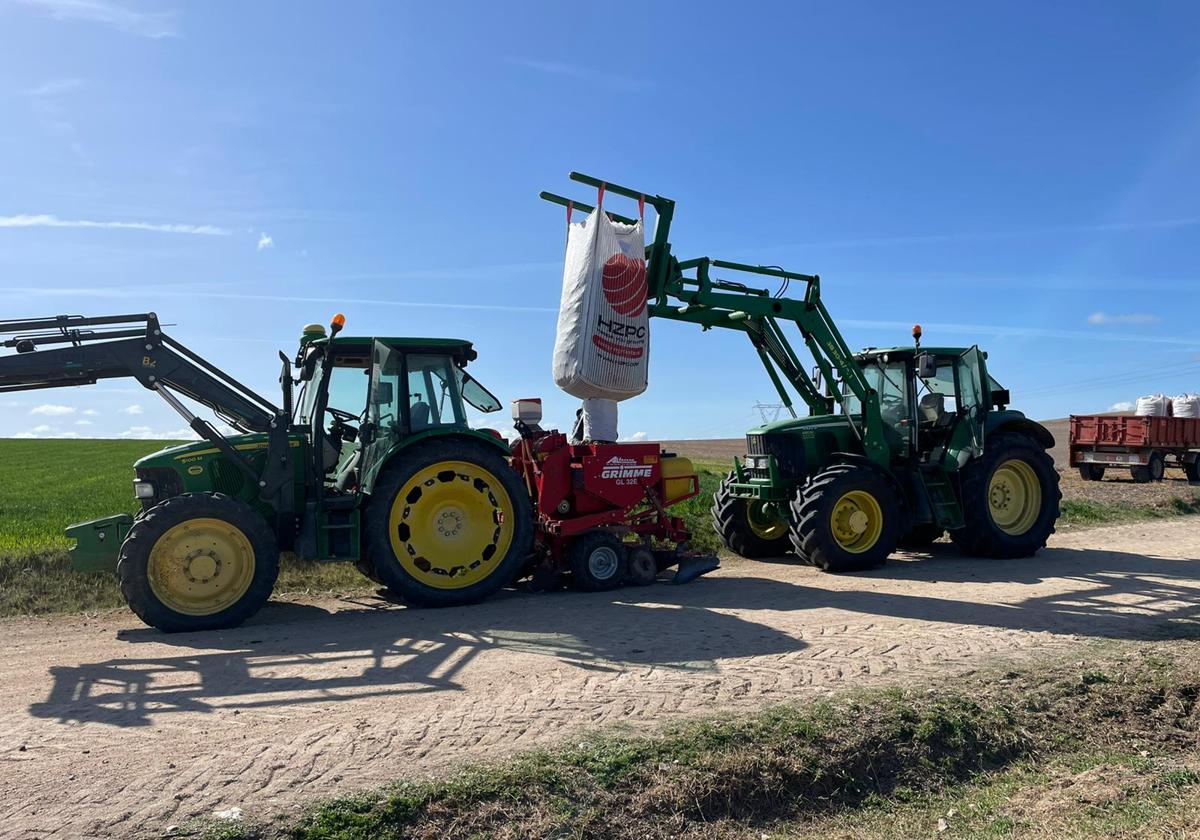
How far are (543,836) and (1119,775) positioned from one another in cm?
304

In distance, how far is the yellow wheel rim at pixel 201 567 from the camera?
7.79 meters

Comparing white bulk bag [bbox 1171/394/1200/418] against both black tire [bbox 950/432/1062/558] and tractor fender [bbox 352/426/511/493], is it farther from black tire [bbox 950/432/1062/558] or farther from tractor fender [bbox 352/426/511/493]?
tractor fender [bbox 352/426/511/493]

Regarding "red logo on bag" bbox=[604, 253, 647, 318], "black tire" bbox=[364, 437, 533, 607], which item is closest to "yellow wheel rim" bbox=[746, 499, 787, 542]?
"red logo on bag" bbox=[604, 253, 647, 318]

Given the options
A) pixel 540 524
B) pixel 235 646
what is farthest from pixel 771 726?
pixel 540 524

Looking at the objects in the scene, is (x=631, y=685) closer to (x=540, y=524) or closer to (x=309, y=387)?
(x=540, y=524)

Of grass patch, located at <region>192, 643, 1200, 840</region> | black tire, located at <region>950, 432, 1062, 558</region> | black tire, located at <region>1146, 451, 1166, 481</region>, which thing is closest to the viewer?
grass patch, located at <region>192, 643, 1200, 840</region>

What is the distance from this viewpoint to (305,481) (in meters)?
8.95

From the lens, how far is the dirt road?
14.7 feet

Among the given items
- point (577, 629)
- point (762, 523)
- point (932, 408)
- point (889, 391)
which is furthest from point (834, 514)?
point (577, 629)

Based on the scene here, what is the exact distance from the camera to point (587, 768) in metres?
4.53

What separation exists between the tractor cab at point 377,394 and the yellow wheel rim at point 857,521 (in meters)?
4.41

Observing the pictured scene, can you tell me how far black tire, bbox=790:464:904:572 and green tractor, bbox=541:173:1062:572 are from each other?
0.05 feet

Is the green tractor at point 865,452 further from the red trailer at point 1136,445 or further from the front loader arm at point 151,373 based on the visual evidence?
the red trailer at point 1136,445

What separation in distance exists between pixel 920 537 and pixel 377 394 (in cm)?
780
